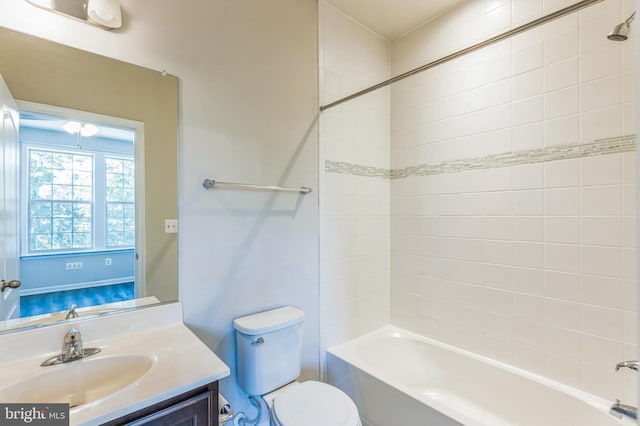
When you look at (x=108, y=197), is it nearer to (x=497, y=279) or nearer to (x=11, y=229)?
(x=11, y=229)

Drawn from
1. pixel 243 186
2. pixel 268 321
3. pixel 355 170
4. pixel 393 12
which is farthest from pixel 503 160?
pixel 268 321

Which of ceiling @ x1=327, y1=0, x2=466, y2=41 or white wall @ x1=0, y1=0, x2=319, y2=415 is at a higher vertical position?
ceiling @ x1=327, y1=0, x2=466, y2=41

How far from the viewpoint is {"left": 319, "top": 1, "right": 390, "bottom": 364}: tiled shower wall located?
2.05 meters

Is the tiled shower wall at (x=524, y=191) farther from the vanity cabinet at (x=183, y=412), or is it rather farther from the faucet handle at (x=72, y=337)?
the faucet handle at (x=72, y=337)

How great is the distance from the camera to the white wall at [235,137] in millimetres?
1370

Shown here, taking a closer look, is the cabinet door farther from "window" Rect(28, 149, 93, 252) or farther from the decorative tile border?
the decorative tile border

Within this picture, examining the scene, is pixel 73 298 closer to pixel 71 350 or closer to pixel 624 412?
pixel 71 350

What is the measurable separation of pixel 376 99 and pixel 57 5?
1.88 metres

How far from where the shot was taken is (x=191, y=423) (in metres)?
0.97

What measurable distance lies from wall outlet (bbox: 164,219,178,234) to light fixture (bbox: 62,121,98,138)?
456mm

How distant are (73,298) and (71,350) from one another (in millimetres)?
210

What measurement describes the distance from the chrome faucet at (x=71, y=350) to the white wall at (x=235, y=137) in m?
0.41

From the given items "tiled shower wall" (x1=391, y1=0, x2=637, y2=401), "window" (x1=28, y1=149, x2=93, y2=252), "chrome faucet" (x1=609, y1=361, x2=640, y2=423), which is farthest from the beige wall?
"chrome faucet" (x1=609, y1=361, x2=640, y2=423)

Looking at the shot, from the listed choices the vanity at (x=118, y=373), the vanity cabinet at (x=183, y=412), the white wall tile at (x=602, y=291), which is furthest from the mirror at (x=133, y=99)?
the white wall tile at (x=602, y=291)
